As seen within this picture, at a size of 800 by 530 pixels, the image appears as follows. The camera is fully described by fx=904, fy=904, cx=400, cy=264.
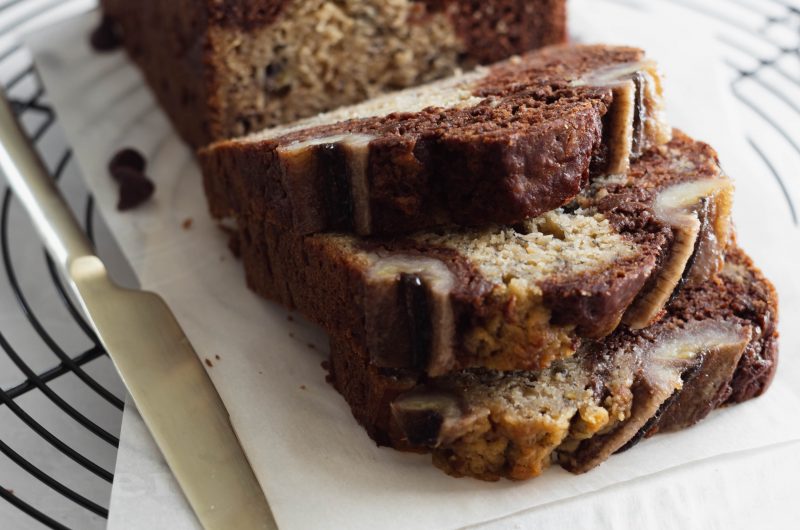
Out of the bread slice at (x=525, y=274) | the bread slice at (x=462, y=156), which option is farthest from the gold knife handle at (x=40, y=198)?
the bread slice at (x=525, y=274)

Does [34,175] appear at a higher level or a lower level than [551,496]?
higher

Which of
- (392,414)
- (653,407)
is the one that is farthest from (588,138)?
(392,414)

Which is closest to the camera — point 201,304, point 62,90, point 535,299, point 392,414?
point 535,299

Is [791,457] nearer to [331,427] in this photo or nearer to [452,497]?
[452,497]

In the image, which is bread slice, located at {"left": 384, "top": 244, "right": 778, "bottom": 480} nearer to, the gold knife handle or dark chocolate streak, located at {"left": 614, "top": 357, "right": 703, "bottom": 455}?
dark chocolate streak, located at {"left": 614, "top": 357, "right": 703, "bottom": 455}

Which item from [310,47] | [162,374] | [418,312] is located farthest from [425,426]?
[310,47]

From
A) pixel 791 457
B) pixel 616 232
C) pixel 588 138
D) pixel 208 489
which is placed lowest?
pixel 791 457

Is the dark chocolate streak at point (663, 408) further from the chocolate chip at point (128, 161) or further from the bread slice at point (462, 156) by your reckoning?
the chocolate chip at point (128, 161)
